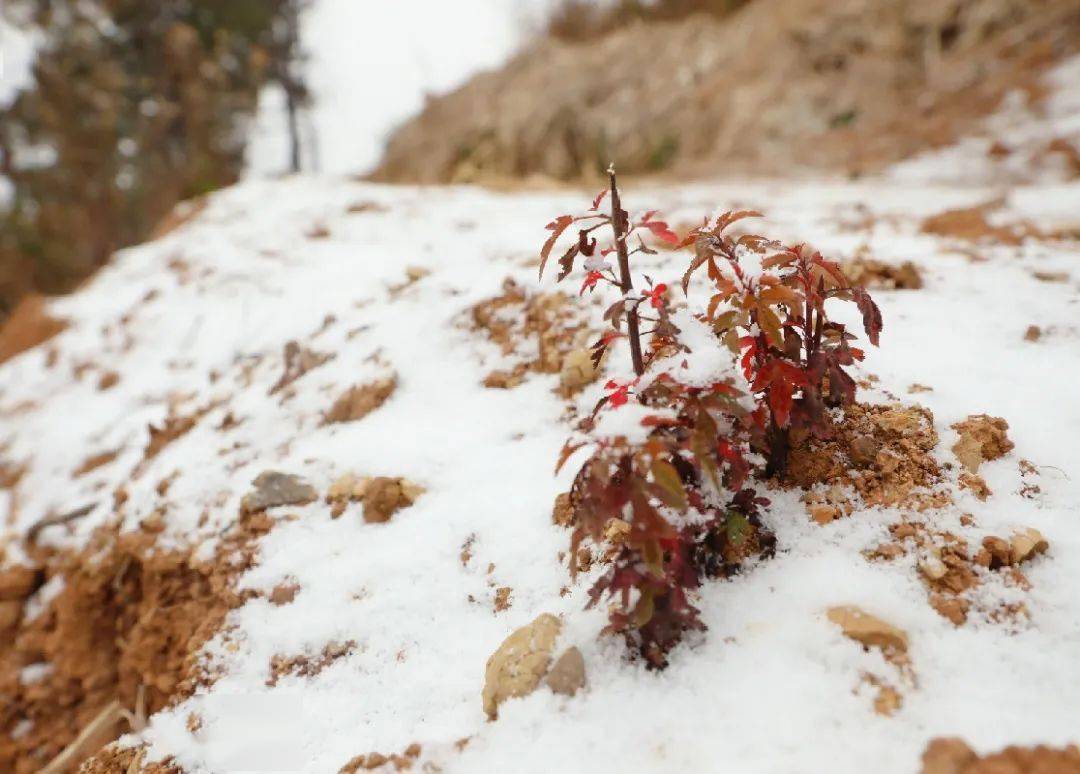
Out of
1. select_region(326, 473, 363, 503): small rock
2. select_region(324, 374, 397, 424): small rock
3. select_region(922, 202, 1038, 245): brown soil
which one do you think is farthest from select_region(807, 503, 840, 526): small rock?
select_region(922, 202, 1038, 245): brown soil

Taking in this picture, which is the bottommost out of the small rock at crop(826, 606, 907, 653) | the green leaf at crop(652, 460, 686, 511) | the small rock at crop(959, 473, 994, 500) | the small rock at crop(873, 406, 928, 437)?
the small rock at crop(826, 606, 907, 653)

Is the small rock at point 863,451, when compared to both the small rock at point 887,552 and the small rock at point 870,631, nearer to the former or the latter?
the small rock at point 887,552

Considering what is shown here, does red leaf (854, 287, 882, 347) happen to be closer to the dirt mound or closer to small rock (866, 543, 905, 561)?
small rock (866, 543, 905, 561)

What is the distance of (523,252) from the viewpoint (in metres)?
4.68

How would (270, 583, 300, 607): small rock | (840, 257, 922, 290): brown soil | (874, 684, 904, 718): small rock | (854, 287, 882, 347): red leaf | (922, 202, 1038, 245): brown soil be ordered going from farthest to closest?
(922, 202, 1038, 245): brown soil < (840, 257, 922, 290): brown soil < (270, 583, 300, 607): small rock < (854, 287, 882, 347): red leaf < (874, 684, 904, 718): small rock

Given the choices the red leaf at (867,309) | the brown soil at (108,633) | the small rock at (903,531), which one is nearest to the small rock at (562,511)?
the small rock at (903,531)

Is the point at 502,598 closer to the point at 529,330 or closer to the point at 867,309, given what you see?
the point at 867,309

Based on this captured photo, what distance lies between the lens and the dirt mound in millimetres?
8312

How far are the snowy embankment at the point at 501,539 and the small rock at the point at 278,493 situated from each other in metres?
0.05

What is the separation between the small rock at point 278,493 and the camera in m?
2.71

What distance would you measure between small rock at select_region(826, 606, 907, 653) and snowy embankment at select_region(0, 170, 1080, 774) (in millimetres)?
30

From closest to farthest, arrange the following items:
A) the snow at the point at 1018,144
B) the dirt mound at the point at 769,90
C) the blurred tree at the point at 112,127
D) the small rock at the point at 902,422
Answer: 1. the small rock at the point at 902,422
2. the snow at the point at 1018,144
3. the dirt mound at the point at 769,90
4. the blurred tree at the point at 112,127

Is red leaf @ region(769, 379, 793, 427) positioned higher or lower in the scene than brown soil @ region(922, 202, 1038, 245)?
lower

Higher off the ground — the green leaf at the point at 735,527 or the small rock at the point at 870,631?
the green leaf at the point at 735,527
